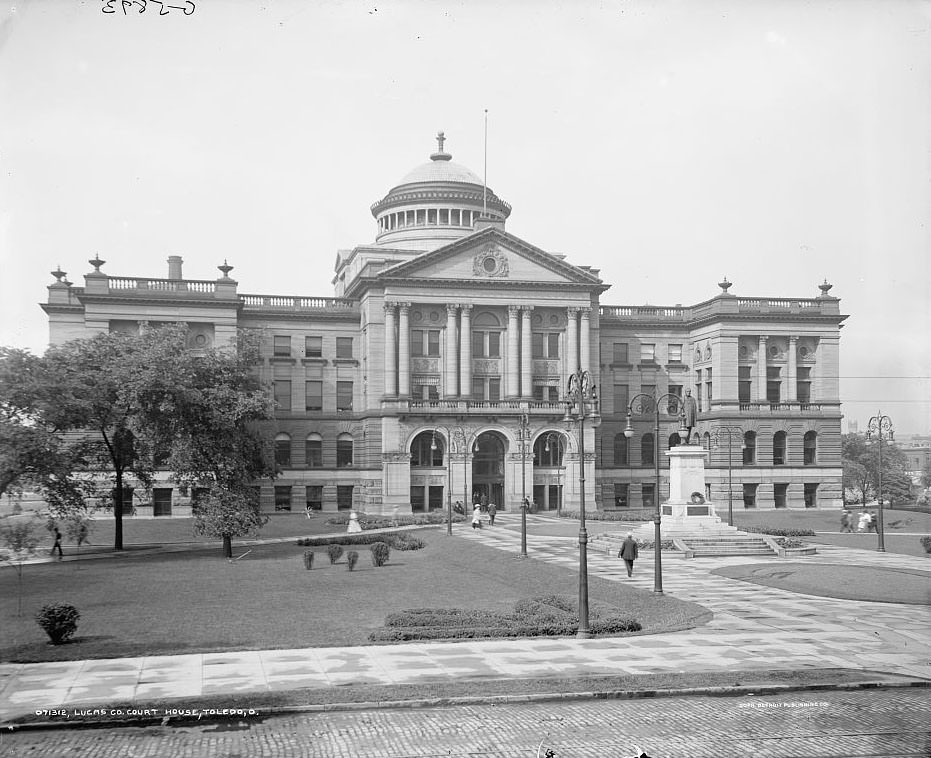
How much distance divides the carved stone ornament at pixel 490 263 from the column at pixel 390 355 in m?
7.48

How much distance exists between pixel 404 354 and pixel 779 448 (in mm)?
33738

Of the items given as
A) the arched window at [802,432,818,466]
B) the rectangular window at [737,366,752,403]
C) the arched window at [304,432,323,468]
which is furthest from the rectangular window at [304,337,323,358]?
the arched window at [802,432,818,466]

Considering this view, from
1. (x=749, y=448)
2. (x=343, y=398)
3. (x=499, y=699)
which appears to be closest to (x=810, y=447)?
(x=749, y=448)

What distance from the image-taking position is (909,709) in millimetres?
17859

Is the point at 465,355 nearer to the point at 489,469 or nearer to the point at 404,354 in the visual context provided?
the point at 404,354

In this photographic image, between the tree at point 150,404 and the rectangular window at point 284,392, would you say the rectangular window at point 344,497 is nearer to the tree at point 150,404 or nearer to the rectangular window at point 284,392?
the rectangular window at point 284,392

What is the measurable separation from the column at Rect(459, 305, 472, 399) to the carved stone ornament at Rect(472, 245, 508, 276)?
10.3 ft

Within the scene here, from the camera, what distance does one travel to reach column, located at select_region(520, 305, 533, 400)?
78.2 meters

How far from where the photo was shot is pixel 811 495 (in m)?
84.5

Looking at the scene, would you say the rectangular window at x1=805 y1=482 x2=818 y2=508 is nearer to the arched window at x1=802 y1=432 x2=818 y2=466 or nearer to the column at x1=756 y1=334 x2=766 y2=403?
the arched window at x1=802 y1=432 x2=818 y2=466

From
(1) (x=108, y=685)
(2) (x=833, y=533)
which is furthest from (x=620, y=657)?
(2) (x=833, y=533)

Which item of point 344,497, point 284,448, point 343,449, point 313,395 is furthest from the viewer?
point 313,395

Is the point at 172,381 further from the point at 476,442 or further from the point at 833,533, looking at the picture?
the point at 833,533

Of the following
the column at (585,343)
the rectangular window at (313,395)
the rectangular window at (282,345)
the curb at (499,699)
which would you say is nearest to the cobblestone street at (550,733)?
the curb at (499,699)
